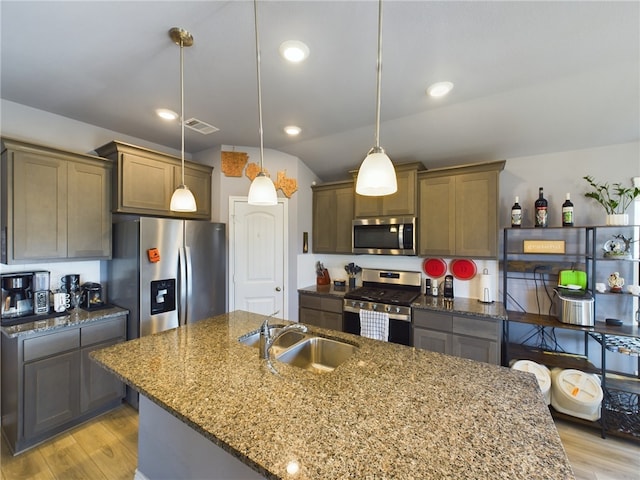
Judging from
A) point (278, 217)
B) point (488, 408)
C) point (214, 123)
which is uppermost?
point (214, 123)

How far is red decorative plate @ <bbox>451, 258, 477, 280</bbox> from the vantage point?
117 inches

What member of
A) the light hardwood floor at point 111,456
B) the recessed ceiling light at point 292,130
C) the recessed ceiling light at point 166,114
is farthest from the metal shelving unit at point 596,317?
the recessed ceiling light at point 166,114

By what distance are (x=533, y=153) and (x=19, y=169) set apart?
4520mm

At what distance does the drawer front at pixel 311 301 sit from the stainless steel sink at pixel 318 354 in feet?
5.22

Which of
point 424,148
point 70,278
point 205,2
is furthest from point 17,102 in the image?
point 424,148

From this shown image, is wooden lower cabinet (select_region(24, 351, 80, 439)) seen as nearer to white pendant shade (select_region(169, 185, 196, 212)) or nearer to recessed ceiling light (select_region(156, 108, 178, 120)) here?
white pendant shade (select_region(169, 185, 196, 212))

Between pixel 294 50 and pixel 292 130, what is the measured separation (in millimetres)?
1171

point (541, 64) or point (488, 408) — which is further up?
point (541, 64)

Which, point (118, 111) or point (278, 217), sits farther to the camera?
point (278, 217)

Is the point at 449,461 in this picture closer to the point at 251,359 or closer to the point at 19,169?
the point at 251,359

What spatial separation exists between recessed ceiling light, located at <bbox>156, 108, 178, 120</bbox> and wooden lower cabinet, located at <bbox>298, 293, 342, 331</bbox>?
2.35 metres

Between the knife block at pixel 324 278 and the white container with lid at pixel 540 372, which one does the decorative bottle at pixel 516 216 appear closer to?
the white container with lid at pixel 540 372

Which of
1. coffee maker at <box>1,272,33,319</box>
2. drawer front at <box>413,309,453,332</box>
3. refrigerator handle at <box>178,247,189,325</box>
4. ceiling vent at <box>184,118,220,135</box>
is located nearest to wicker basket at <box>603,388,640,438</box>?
drawer front at <box>413,309,453,332</box>

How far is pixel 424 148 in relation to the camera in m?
2.93
